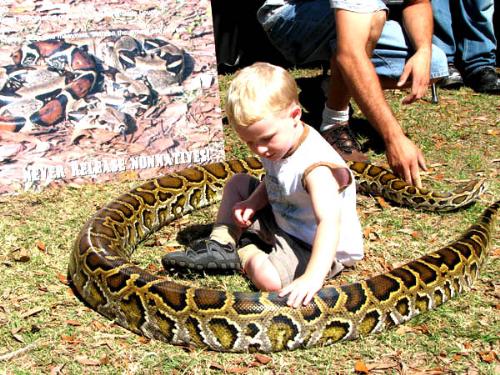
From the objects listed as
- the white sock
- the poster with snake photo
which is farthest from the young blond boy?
the white sock

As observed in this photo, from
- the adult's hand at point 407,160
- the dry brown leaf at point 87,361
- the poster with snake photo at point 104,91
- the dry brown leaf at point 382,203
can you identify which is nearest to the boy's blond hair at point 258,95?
the adult's hand at point 407,160

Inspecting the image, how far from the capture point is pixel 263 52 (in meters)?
9.93

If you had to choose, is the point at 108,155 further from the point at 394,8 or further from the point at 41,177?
the point at 394,8

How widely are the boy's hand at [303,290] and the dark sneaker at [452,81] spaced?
18.7 ft

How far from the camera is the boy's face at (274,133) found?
366 cm

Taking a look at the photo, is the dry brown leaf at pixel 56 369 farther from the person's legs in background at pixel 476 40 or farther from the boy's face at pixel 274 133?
the person's legs in background at pixel 476 40

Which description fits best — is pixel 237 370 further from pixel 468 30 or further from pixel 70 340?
pixel 468 30

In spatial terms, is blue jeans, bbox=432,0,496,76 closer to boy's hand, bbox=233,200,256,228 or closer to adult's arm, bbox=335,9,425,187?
adult's arm, bbox=335,9,425,187

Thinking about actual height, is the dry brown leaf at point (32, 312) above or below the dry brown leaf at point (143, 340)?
below

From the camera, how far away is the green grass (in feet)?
12.3

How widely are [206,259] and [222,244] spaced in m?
0.19

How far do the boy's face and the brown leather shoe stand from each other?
8.94ft

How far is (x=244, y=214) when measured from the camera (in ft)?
14.5

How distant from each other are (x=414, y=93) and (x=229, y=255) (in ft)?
6.32
